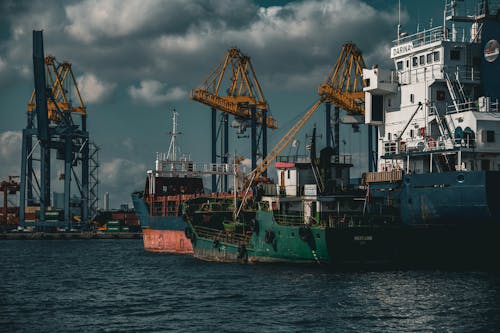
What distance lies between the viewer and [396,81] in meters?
→ 54.7

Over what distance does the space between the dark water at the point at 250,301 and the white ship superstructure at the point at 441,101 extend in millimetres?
8265

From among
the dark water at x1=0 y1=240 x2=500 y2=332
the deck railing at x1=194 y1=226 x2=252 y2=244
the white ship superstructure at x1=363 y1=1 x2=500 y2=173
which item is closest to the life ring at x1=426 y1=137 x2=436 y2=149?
the white ship superstructure at x1=363 y1=1 x2=500 y2=173

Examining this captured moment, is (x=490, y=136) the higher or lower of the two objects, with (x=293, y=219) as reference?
higher

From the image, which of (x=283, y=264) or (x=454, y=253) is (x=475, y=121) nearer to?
(x=454, y=253)

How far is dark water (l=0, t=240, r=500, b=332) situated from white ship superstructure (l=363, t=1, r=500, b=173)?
27.1ft

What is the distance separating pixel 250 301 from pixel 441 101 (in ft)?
78.7

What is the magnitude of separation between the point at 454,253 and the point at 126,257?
31581 millimetres

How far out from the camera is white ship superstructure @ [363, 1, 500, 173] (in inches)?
1842

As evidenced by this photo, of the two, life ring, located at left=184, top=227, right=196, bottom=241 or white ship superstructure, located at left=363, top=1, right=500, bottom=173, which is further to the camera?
life ring, located at left=184, top=227, right=196, bottom=241

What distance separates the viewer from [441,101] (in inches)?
2013

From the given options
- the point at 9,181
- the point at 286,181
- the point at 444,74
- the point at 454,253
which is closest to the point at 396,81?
the point at 444,74

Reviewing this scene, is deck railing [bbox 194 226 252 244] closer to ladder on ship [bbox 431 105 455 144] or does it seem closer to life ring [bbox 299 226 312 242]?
life ring [bbox 299 226 312 242]

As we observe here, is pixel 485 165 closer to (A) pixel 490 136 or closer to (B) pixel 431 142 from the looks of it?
(A) pixel 490 136

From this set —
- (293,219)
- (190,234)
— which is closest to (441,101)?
(293,219)
